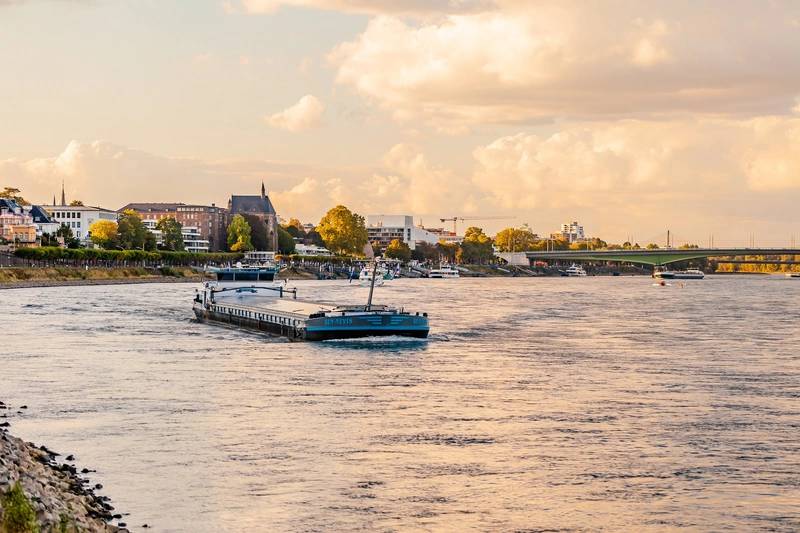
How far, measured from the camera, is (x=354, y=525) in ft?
82.7

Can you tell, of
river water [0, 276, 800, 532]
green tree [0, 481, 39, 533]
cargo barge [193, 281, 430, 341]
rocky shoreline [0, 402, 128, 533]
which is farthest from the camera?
cargo barge [193, 281, 430, 341]

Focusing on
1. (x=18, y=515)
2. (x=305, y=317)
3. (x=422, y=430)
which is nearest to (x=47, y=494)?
(x=18, y=515)

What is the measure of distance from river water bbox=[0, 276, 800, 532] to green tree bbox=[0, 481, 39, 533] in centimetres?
410

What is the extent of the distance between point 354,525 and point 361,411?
53.1 ft

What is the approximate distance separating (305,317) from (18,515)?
55576 mm

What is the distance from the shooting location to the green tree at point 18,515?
66.7 ft

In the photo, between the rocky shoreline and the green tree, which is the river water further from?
the green tree

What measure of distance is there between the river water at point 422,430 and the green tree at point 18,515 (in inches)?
161

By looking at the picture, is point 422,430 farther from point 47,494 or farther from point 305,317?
point 305,317

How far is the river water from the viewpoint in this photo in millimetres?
26734

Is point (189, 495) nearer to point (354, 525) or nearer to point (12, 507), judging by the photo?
point (354, 525)

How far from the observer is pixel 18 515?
20.6 metres

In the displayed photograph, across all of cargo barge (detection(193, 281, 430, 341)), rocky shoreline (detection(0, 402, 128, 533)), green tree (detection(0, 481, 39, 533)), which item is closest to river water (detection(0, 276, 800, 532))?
rocky shoreline (detection(0, 402, 128, 533))

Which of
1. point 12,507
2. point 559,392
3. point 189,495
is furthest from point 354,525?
point 559,392
